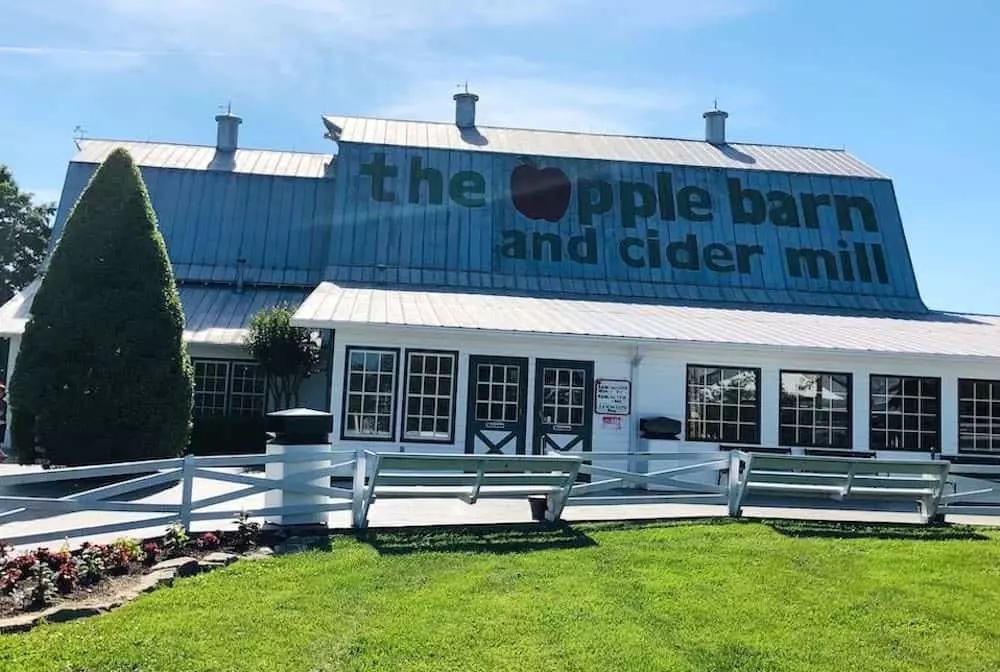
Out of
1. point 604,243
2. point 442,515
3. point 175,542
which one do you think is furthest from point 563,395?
point 604,243

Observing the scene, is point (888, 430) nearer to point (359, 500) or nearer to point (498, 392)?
point (498, 392)

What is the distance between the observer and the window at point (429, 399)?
15852 mm

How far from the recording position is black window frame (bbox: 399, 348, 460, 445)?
1580 centimetres

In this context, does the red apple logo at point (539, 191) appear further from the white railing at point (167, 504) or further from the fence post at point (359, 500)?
the fence post at point (359, 500)

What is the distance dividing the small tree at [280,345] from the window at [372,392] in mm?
3877

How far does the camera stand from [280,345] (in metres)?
19.4

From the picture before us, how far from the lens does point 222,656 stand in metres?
5.69

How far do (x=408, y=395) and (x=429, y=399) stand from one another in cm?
38

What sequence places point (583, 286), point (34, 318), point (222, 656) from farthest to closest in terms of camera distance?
point (583, 286) < point (34, 318) < point (222, 656)

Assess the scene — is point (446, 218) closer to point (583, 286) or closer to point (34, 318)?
point (583, 286)

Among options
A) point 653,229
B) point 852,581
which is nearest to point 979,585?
point 852,581

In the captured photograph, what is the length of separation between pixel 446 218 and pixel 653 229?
5.83 metres

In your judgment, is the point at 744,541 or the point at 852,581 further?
the point at 744,541

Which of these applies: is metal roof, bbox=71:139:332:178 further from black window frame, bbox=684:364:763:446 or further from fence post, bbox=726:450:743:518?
fence post, bbox=726:450:743:518
